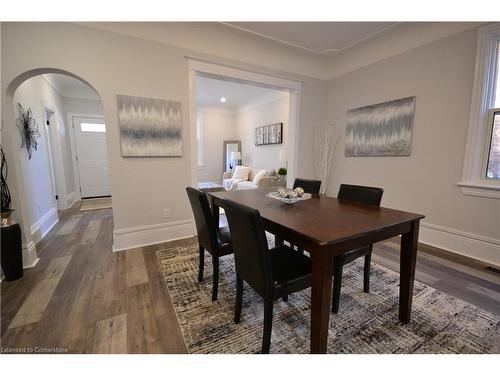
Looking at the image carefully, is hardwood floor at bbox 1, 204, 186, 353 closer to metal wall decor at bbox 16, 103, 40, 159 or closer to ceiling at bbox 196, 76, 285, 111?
metal wall decor at bbox 16, 103, 40, 159

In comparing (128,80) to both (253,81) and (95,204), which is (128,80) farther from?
(95,204)

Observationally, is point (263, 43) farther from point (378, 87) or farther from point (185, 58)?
point (378, 87)

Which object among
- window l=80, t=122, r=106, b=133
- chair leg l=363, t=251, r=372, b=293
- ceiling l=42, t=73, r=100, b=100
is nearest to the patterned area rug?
chair leg l=363, t=251, r=372, b=293

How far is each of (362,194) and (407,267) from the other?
693 millimetres

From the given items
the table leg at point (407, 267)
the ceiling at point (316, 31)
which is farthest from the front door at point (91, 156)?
the table leg at point (407, 267)

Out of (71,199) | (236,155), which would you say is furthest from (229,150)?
(71,199)

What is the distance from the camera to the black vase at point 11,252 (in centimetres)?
193

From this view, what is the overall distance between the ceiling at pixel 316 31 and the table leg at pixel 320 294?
2.85m

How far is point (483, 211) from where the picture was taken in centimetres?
237

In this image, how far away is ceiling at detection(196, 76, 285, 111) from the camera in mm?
4895

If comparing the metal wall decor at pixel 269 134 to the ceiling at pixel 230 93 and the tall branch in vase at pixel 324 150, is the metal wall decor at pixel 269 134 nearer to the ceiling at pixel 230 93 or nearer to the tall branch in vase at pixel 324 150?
the ceiling at pixel 230 93

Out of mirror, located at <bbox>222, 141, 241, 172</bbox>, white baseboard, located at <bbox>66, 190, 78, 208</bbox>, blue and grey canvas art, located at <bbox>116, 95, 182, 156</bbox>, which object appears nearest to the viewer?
blue and grey canvas art, located at <bbox>116, 95, 182, 156</bbox>

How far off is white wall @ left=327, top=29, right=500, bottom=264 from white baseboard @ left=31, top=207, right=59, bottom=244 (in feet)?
15.3
